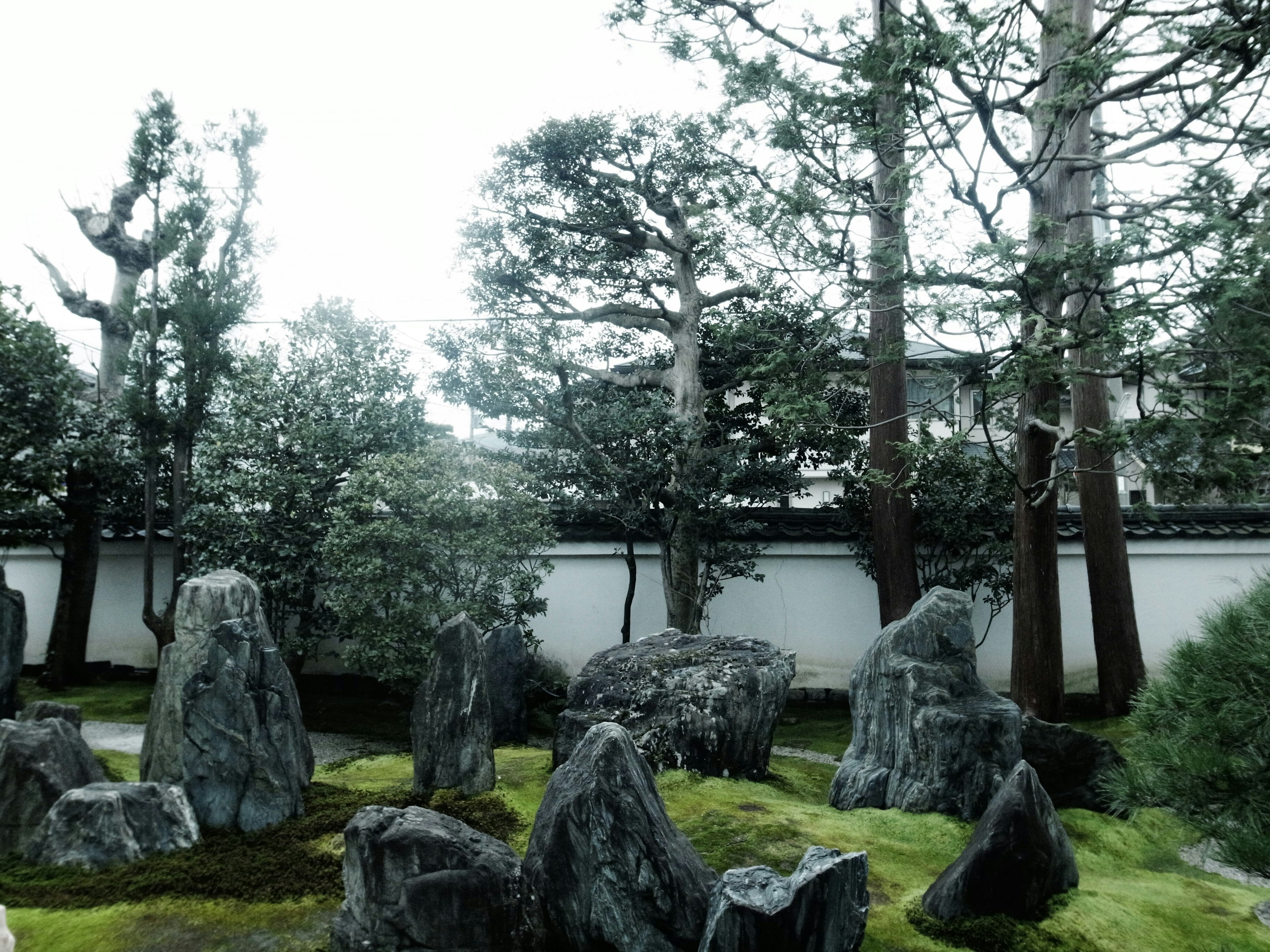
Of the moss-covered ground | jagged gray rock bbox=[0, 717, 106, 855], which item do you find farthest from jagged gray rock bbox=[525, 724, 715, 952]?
jagged gray rock bbox=[0, 717, 106, 855]

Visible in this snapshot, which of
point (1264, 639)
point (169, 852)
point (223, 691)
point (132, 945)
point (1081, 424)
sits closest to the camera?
point (1264, 639)

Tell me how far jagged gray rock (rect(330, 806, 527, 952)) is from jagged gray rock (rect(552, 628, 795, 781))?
9.63 ft

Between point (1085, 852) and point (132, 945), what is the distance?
6219mm

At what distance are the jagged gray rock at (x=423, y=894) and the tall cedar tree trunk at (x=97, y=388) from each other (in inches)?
405

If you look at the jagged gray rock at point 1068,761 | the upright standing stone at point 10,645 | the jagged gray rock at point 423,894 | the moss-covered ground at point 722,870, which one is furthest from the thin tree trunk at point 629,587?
the jagged gray rock at point 423,894

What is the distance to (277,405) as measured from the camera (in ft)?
36.0

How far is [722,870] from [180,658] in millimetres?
4365

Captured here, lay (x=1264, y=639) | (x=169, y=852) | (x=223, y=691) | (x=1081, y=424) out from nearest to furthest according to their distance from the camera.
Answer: (x=1264, y=639) → (x=169, y=852) → (x=223, y=691) → (x=1081, y=424)

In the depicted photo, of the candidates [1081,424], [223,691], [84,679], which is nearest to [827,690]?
[1081,424]

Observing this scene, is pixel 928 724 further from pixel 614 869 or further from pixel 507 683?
pixel 507 683

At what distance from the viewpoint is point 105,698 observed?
39.9ft

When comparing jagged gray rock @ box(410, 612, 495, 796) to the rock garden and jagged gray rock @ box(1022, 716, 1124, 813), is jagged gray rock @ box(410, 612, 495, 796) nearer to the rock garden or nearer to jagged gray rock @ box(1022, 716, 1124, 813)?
the rock garden

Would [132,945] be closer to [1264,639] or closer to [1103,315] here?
[1264,639]

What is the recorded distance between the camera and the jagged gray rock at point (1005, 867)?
478cm
